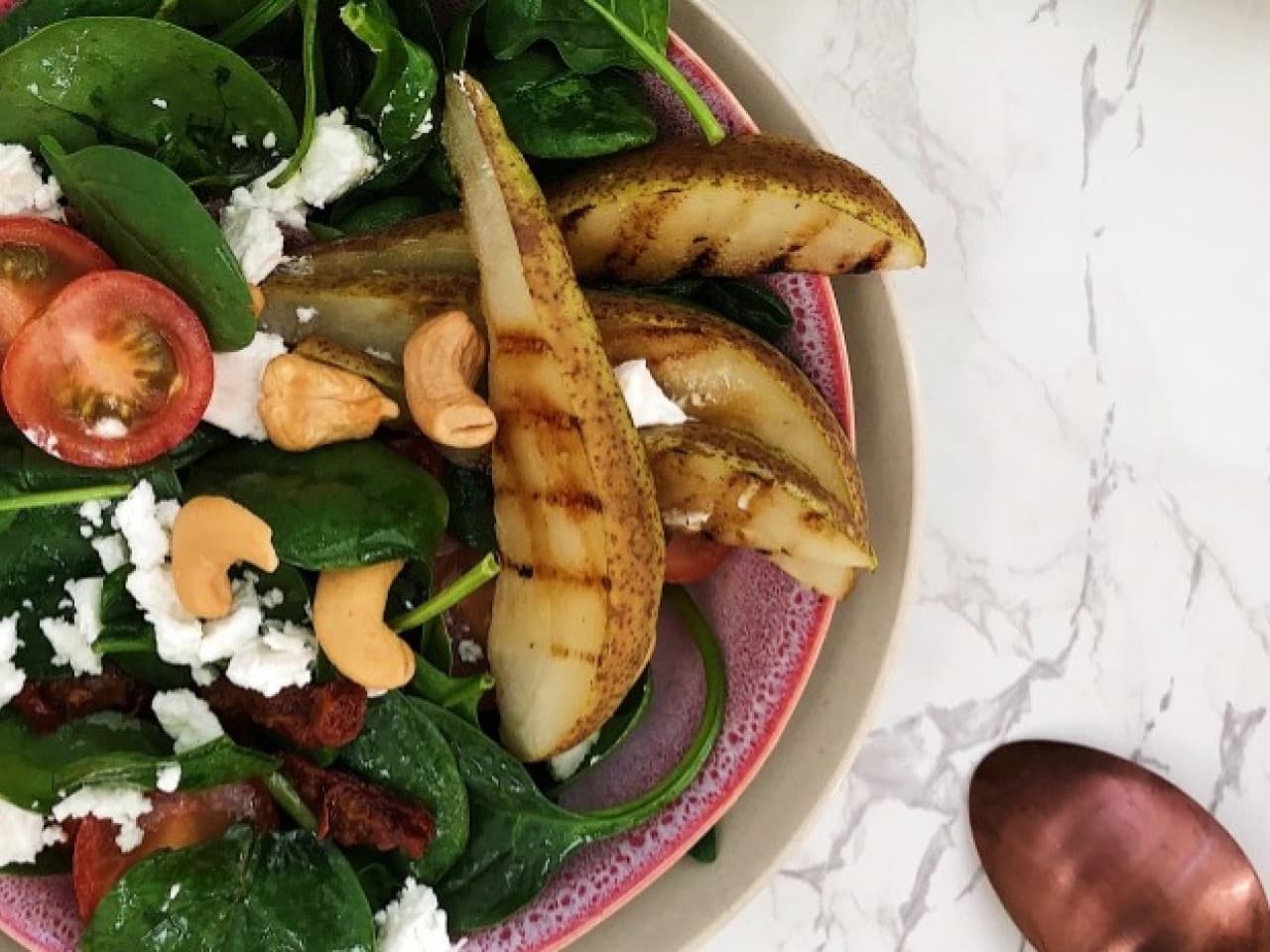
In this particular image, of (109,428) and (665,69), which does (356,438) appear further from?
(665,69)

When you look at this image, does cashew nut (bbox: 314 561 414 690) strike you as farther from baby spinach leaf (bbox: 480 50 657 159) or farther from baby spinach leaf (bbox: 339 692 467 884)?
baby spinach leaf (bbox: 480 50 657 159)

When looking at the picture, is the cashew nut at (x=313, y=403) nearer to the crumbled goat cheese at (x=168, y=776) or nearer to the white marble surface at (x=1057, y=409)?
the crumbled goat cheese at (x=168, y=776)

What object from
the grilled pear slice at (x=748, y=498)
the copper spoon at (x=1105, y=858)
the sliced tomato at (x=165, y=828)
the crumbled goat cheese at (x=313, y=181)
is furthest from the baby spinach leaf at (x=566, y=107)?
the copper spoon at (x=1105, y=858)

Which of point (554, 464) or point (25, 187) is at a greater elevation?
point (554, 464)

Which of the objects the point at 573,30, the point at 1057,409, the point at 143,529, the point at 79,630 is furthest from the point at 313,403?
the point at 1057,409

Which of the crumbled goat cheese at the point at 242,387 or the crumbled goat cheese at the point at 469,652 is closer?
the crumbled goat cheese at the point at 242,387

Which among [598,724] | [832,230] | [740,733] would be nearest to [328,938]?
[598,724]
